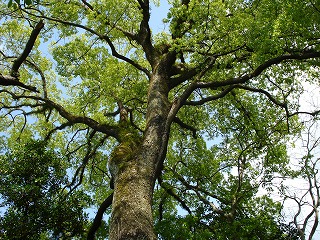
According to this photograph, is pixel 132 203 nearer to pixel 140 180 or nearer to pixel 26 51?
pixel 140 180

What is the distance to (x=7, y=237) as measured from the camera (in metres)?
8.37

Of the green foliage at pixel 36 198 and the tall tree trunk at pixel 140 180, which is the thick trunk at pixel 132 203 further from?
the green foliage at pixel 36 198

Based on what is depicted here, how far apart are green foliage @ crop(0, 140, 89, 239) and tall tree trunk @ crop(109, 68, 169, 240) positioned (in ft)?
11.5

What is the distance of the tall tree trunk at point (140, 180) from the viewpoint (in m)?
5.11

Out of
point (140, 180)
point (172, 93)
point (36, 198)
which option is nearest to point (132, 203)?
point (140, 180)

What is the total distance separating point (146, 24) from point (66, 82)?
6.22 m

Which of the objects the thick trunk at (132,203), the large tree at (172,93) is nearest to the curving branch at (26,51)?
the large tree at (172,93)

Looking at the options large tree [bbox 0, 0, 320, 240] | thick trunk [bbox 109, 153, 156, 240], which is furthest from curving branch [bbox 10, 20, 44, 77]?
thick trunk [bbox 109, 153, 156, 240]

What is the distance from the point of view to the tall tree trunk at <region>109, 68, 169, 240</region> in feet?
16.8

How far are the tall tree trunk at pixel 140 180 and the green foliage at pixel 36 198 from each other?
3.51m

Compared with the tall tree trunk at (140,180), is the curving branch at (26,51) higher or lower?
higher

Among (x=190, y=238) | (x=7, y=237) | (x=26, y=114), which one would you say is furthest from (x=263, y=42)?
(x=26, y=114)

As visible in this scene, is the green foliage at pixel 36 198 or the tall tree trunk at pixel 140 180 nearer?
the tall tree trunk at pixel 140 180

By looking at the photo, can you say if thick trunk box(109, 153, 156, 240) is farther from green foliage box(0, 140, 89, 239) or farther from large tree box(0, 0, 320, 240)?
green foliage box(0, 140, 89, 239)
